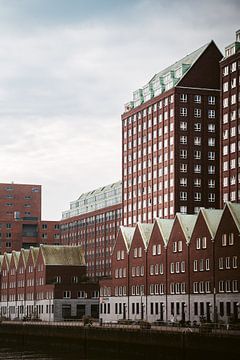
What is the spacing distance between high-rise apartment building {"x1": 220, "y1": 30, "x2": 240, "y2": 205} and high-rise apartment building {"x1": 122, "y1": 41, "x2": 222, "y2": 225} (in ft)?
43.1

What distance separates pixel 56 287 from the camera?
6693 inches

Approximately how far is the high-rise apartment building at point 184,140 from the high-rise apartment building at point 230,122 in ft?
43.1

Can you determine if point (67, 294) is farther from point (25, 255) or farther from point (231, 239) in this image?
point (231, 239)

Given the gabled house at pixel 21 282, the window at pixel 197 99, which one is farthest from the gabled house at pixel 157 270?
the gabled house at pixel 21 282

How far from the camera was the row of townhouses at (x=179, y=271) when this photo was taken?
114 meters

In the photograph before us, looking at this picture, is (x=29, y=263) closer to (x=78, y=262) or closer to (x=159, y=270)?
(x=78, y=262)

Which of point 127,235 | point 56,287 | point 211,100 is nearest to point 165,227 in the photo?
point 127,235

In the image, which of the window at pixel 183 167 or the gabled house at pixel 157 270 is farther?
the window at pixel 183 167

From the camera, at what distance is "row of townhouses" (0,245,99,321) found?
17062 centimetres

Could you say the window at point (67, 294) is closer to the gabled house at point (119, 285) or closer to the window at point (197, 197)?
the gabled house at point (119, 285)

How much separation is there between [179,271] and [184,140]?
53932 mm

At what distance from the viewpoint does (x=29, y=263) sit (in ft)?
621

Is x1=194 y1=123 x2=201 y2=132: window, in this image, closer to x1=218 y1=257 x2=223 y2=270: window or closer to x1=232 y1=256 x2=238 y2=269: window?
x1=218 y1=257 x2=223 y2=270: window

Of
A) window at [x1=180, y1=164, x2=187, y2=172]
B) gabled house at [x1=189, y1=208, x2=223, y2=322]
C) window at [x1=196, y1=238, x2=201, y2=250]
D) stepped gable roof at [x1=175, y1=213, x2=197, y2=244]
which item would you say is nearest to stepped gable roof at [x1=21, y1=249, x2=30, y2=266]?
window at [x1=180, y1=164, x2=187, y2=172]
